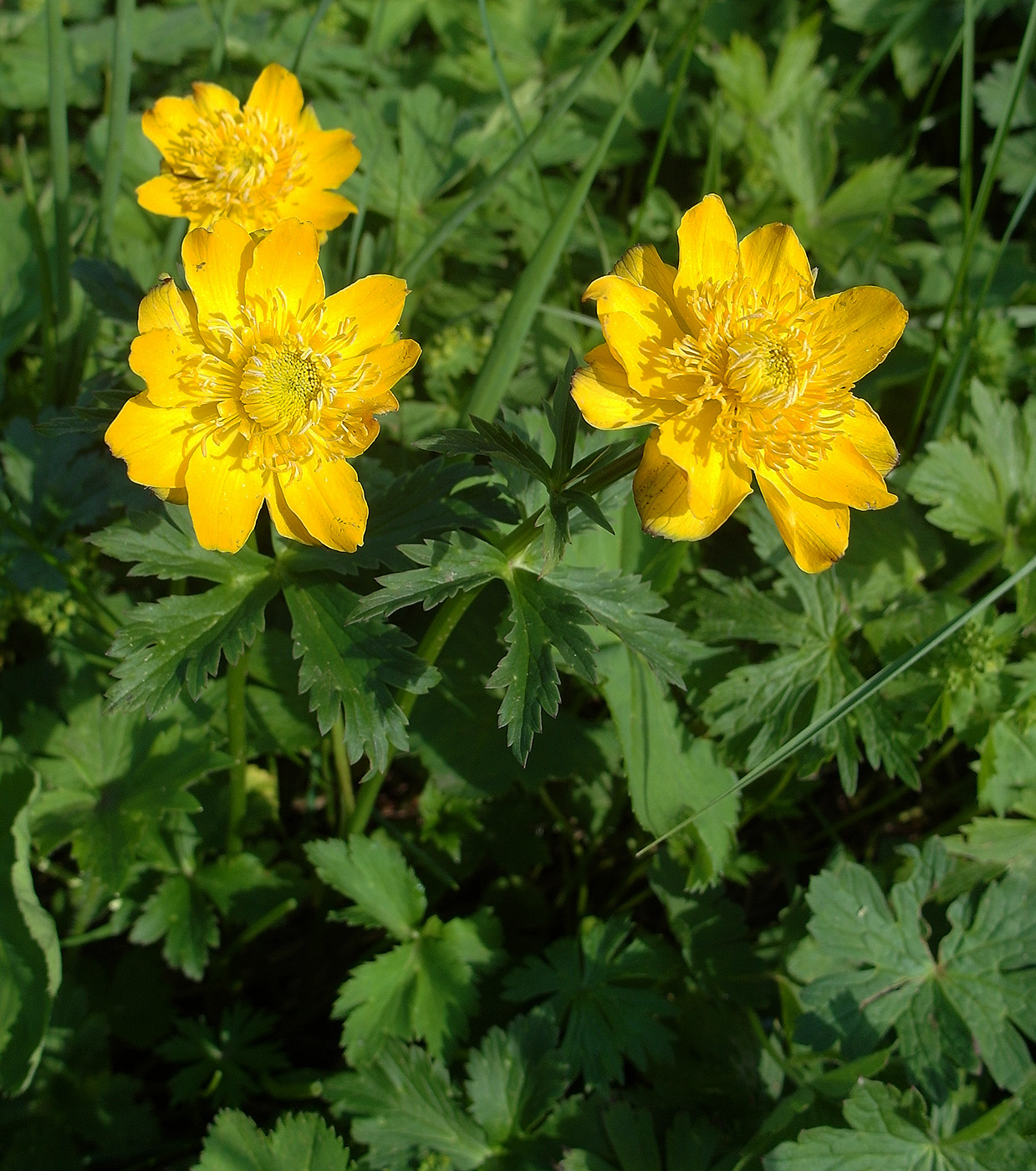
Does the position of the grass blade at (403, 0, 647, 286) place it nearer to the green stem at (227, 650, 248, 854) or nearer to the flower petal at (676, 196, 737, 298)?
the flower petal at (676, 196, 737, 298)

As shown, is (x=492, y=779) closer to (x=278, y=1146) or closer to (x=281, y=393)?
(x=278, y=1146)

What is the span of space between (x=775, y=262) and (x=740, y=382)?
0.33m

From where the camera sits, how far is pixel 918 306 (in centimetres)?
398

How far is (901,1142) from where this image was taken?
232 cm

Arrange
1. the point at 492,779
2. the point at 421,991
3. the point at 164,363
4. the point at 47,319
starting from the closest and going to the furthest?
Result: 1. the point at 164,363
2. the point at 421,991
3. the point at 492,779
4. the point at 47,319

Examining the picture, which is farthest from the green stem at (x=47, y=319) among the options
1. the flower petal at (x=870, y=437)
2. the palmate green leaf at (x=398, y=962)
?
the flower petal at (x=870, y=437)

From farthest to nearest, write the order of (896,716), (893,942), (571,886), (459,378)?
1. (459,378)
2. (571,886)
3. (896,716)
4. (893,942)

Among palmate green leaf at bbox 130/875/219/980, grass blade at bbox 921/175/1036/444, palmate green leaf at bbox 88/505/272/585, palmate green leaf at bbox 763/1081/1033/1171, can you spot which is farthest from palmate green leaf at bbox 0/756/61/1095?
grass blade at bbox 921/175/1036/444

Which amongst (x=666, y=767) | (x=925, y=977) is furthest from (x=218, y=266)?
(x=925, y=977)

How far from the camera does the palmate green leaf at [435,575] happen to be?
6.07ft

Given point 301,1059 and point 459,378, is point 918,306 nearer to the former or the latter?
point 459,378

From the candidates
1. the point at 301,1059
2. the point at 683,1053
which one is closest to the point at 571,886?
the point at 683,1053

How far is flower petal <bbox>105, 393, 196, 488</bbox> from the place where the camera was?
1.75 metres

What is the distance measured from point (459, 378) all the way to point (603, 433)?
1318 mm
